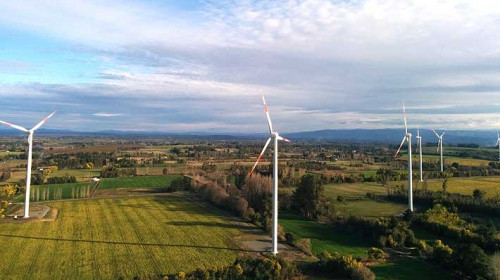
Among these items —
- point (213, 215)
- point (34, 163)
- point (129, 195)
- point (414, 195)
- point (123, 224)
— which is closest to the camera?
point (123, 224)

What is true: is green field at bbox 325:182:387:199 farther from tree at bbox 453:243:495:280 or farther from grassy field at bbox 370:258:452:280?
tree at bbox 453:243:495:280

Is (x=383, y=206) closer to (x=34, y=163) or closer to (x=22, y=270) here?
(x=22, y=270)

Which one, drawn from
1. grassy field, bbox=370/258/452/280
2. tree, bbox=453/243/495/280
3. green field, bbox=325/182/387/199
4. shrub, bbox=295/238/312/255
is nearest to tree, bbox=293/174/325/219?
shrub, bbox=295/238/312/255

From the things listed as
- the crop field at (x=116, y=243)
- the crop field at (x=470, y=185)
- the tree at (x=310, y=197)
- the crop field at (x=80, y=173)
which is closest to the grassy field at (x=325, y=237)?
the tree at (x=310, y=197)

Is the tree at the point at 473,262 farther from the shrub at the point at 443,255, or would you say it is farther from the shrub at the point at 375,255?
the shrub at the point at 375,255

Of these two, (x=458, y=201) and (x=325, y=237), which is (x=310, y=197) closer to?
(x=325, y=237)

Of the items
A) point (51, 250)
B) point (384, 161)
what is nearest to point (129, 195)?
point (51, 250)
